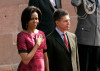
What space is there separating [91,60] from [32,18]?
1.21 meters

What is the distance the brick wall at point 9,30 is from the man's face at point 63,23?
6.91 feet

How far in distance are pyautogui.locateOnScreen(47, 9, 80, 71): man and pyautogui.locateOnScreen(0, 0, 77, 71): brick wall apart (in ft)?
6.80

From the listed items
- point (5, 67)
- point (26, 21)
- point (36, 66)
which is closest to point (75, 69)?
point (36, 66)

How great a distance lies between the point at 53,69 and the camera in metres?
4.33

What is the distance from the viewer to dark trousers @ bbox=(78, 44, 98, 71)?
4.90 m

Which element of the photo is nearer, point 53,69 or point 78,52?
point 53,69

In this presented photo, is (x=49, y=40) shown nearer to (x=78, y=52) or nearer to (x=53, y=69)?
(x=53, y=69)

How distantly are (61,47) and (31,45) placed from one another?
17.1 inches

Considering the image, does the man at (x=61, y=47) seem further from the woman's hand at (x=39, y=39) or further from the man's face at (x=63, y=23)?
the woman's hand at (x=39, y=39)

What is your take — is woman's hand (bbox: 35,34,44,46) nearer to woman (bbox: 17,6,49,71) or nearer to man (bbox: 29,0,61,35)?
woman (bbox: 17,6,49,71)

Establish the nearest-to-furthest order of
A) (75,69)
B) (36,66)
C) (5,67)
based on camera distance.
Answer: (36,66)
(75,69)
(5,67)

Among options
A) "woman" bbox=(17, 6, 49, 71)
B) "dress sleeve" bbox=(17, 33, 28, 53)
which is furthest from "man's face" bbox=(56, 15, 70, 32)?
"dress sleeve" bbox=(17, 33, 28, 53)

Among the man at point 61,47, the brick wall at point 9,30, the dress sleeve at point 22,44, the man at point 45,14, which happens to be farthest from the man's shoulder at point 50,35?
the brick wall at point 9,30

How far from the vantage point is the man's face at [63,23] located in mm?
4352
